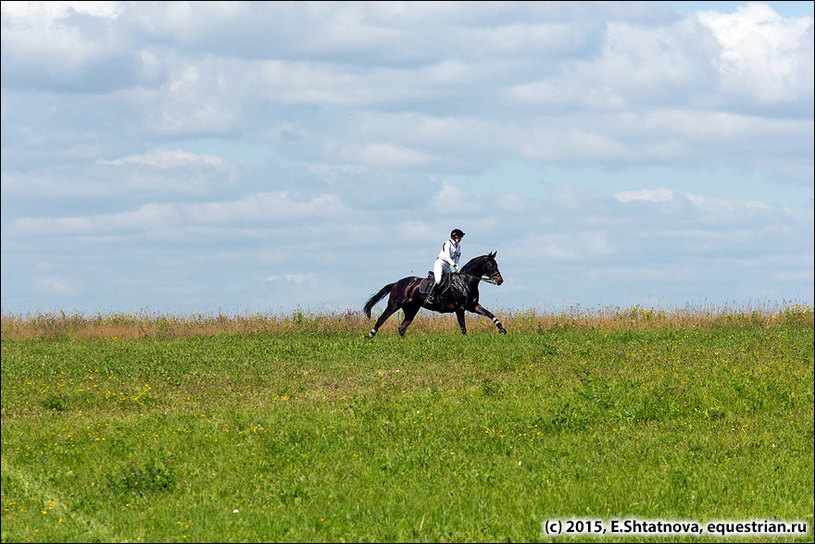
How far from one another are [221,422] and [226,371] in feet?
18.9

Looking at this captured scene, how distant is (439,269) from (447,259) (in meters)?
0.46

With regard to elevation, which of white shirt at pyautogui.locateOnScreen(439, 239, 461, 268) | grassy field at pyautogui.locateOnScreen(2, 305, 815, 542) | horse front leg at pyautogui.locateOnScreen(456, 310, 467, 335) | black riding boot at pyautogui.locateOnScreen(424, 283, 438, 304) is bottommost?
grassy field at pyautogui.locateOnScreen(2, 305, 815, 542)

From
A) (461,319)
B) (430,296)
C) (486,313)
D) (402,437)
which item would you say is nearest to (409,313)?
(430,296)

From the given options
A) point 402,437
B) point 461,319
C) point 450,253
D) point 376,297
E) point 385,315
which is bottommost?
point 402,437

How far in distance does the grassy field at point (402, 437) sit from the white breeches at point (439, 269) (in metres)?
4.44

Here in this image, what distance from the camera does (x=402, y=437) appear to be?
15.8 metres

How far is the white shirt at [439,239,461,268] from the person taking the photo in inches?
1193

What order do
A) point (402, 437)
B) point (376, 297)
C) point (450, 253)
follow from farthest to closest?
point (376, 297)
point (450, 253)
point (402, 437)

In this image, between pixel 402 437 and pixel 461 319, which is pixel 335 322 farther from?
pixel 402 437

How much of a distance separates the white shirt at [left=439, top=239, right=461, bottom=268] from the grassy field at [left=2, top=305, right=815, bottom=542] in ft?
16.2

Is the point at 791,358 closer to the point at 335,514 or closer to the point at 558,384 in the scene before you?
the point at 558,384

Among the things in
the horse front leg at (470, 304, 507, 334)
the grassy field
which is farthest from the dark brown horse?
the grassy field

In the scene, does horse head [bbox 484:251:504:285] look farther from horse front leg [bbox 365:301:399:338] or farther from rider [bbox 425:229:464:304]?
horse front leg [bbox 365:301:399:338]

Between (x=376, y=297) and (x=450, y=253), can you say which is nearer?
(x=450, y=253)
